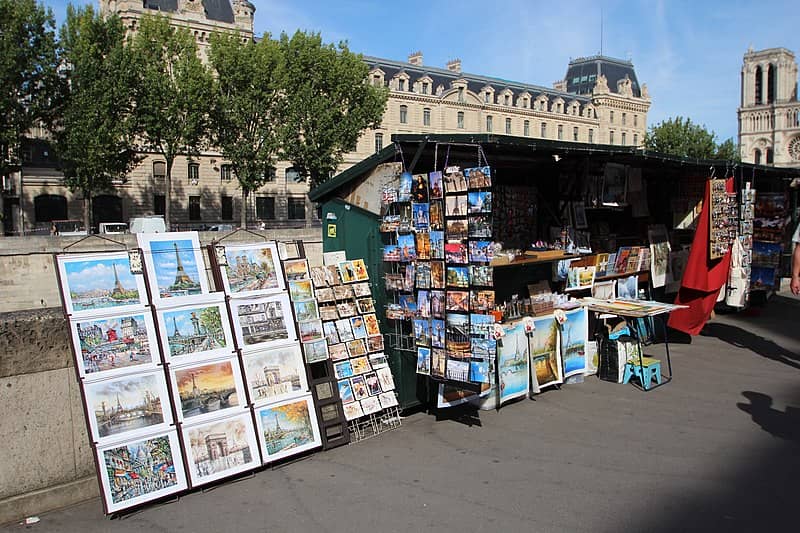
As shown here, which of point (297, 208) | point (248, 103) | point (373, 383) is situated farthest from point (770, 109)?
point (373, 383)

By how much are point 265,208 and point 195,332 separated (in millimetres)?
52383

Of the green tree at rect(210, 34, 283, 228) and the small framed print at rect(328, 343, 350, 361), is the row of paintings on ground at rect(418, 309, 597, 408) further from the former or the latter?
the green tree at rect(210, 34, 283, 228)

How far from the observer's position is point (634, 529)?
17.6 ft

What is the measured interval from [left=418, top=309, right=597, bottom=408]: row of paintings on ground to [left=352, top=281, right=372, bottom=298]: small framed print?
1078 millimetres

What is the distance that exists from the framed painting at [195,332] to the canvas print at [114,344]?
132 millimetres

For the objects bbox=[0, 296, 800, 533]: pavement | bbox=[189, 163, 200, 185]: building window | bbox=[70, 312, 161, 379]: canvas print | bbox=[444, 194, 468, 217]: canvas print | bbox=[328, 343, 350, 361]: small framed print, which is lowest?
bbox=[0, 296, 800, 533]: pavement

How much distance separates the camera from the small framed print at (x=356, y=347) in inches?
310

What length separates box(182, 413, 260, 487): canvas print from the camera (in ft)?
20.0

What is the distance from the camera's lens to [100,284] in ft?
19.9

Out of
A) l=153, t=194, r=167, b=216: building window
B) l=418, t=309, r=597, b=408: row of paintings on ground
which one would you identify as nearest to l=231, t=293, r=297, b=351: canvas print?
l=418, t=309, r=597, b=408: row of paintings on ground

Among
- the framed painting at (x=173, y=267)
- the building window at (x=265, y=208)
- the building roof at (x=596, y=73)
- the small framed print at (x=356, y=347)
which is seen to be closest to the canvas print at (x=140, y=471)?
the framed painting at (x=173, y=267)

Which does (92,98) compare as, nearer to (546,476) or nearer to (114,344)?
(114,344)

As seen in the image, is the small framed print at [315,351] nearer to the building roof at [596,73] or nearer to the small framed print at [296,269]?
the small framed print at [296,269]

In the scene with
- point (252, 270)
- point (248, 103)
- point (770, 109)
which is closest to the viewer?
point (252, 270)
